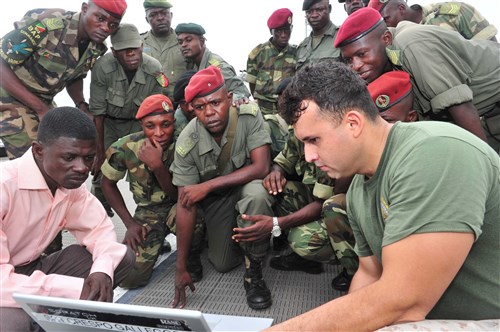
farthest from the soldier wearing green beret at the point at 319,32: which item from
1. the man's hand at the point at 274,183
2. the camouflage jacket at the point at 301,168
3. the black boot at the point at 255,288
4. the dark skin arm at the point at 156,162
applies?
the black boot at the point at 255,288

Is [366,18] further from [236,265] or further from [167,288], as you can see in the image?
[167,288]

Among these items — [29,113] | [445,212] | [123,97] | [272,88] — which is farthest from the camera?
[272,88]

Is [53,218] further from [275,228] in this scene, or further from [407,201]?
[407,201]

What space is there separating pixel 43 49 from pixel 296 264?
2.11 meters

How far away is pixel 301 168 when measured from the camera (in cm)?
246

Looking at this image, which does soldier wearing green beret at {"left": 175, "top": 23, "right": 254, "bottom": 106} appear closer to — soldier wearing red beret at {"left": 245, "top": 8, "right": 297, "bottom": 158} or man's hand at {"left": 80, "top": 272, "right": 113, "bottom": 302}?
soldier wearing red beret at {"left": 245, "top": 8, "right": 297, "bottom": 158}

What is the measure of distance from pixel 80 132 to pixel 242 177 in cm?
99

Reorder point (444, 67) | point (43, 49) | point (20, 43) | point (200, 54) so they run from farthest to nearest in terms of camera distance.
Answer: point (200, 54) → point (43, 49) → point (20, 43) → point (444, 67)

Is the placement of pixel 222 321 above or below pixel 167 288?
above

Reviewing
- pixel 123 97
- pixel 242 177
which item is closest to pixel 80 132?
pixel 242 177

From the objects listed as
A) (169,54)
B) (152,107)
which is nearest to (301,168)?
(152,107)

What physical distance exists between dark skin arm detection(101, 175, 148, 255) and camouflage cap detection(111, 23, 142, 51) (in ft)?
3.42

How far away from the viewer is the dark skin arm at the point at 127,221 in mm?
2617

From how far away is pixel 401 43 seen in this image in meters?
1.98
